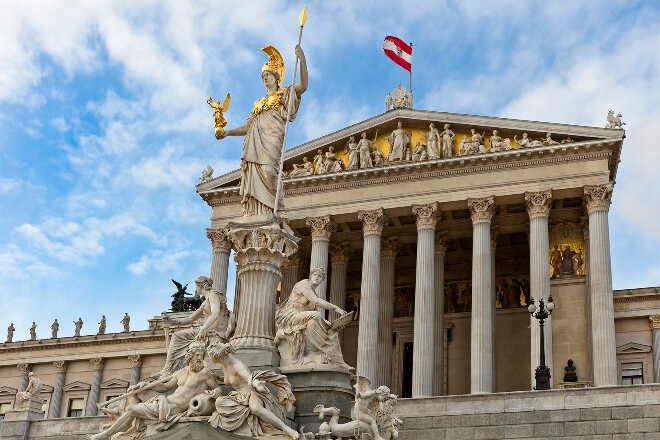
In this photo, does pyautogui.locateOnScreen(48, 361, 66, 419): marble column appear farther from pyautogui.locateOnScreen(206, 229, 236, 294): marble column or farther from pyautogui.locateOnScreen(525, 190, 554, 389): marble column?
pyautogui.locateOnScreen(525, 190, 554, 389): marble column

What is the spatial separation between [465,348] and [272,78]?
3592 cm

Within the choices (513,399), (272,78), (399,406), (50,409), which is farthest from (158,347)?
(272,78)

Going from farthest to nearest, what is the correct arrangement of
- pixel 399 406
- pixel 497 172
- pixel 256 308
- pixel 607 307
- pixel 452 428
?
1. pixel 497 172
2. pixel 607 307
3. pixel 399 406
4. pixel 452 428
5. pixel 256 308

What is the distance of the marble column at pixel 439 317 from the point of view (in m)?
43.4

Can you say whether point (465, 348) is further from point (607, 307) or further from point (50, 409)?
point (50, 409)

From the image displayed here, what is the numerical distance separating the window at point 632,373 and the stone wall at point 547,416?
18.0m

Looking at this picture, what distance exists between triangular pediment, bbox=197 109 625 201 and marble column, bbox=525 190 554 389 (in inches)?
104

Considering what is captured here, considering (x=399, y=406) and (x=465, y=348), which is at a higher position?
(x=465, y=348)

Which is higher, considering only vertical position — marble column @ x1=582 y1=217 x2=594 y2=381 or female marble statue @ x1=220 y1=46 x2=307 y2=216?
marble column @ x1=582 y1=217 x2=594 y2=381

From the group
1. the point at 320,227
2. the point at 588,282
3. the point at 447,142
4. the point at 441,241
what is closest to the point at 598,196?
the point at 588,282

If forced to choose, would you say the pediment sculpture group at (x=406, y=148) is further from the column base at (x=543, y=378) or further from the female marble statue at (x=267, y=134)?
the female marble statue at (x=267, y=134)

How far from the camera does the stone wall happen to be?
2575 centimetres

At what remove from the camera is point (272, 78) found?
15.6 meters

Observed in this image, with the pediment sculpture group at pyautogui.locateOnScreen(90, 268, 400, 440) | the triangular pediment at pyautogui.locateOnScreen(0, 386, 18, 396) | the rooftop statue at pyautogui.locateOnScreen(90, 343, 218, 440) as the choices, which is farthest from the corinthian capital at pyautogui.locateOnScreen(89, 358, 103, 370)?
the rooftop statue at pyautogui.locateOnScreen(90, 343, 218, 440)
